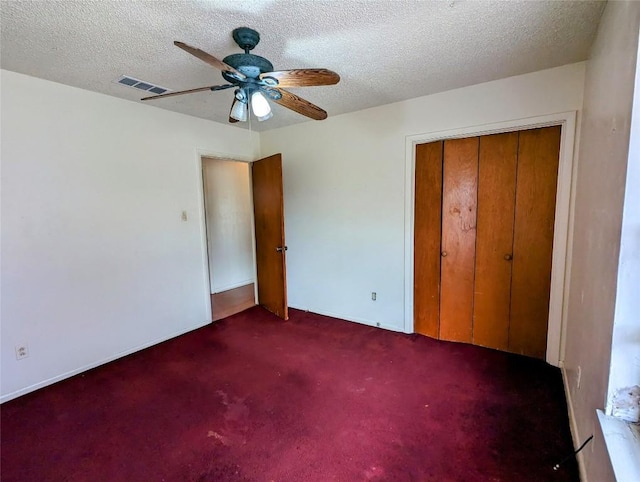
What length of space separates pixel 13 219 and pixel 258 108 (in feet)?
6.53

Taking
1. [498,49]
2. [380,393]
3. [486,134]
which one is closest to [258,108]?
[498,49]

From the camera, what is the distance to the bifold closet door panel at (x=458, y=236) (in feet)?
9.10

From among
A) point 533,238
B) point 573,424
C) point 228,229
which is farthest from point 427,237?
point 228,229

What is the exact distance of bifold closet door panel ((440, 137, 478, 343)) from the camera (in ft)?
9.10

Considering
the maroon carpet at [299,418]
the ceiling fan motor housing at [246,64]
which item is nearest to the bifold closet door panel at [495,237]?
the maroon carpet at [299,418]

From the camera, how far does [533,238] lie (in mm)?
2555

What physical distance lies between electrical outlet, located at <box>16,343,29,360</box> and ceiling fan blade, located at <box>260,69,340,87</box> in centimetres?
265

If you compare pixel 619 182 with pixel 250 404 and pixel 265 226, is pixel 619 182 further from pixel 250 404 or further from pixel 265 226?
pixel 265 226

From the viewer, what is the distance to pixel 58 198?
8.03 ft

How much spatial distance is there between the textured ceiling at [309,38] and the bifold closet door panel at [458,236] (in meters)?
0.62

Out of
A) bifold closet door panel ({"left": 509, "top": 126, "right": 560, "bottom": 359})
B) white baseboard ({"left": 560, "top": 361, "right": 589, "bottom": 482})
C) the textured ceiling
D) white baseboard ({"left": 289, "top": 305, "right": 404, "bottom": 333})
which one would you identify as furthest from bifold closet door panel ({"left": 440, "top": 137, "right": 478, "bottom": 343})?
white baseboard ({"left": 560, "top": 361, "right": 589, "bottom": 482})

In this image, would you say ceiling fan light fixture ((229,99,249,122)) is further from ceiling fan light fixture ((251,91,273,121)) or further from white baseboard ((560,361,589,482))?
white baseboard ((560,361,589,482))

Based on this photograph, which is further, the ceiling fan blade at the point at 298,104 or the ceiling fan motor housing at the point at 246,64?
the ceiling fan blade at the point at 298,104

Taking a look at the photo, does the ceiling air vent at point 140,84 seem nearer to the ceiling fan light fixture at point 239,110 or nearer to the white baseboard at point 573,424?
the ceiling fan light fixture at point 239,110
